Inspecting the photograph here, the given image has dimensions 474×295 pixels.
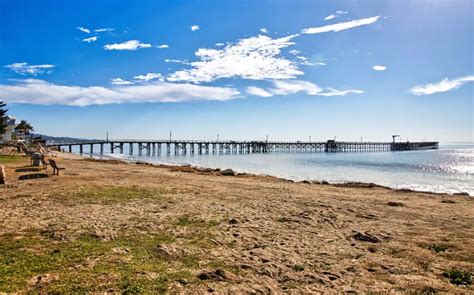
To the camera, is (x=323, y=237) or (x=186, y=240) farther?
(x=323, y=237)

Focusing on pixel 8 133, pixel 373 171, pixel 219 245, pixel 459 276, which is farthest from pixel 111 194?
pixel 8 133

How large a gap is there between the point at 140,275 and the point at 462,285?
4833mm

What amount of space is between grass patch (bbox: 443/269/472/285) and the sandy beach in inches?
3.2

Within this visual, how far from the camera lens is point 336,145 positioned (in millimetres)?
123750

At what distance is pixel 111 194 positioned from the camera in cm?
1109

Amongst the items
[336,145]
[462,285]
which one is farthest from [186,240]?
[336,145]

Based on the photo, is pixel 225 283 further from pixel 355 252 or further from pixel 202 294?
pixel 355 252

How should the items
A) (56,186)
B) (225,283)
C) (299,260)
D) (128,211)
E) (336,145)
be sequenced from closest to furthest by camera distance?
(225,283)
(299,260)
(128,211)
(56,186)
(336,145)

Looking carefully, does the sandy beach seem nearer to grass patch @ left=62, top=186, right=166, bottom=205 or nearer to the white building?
grass patch @ left=62, top=186, right=166, bottom=205

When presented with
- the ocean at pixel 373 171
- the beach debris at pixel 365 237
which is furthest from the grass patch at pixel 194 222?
the ocean at pixel 373 171

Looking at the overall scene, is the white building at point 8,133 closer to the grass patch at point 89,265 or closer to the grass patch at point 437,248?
the grass patch at point 89,265

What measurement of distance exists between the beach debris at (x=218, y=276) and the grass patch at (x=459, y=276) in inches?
134

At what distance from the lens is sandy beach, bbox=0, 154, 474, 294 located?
184 inches

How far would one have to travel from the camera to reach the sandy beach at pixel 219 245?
4672mm
